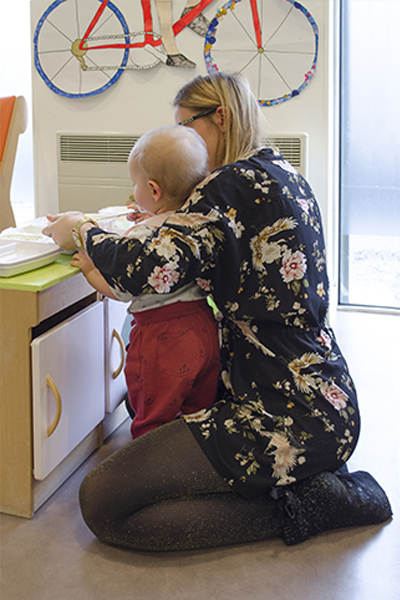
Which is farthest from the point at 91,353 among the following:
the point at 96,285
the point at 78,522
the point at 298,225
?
the point at 298,225

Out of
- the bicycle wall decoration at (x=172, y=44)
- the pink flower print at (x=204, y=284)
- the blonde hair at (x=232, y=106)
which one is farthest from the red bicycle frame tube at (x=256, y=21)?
the pink flower print at (x=204, y=284)

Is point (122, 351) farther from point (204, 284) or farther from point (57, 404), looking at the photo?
point (204, 284)

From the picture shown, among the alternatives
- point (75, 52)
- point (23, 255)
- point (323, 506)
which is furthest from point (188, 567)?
point (75, 52)

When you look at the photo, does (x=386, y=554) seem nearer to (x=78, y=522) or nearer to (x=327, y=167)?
(x=78, y=522)

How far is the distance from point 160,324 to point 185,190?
0.98 feet

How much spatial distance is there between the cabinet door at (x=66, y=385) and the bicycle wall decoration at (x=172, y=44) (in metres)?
1.60

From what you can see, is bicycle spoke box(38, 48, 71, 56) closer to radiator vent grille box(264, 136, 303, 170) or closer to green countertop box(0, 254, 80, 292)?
radiator vent grille box(264, 136, 303, 170)

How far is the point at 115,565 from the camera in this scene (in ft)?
3.82

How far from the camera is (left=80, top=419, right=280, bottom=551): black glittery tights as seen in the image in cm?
118

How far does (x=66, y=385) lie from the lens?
1.34 m

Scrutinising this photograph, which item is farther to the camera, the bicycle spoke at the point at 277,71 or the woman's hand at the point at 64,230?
the bicycle spoke at the point at 277,71

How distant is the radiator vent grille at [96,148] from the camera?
2.71 meters

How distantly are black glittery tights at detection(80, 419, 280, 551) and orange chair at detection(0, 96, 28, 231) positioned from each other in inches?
60.7

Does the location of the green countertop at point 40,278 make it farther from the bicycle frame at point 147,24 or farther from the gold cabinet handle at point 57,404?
the bicycle frame at point 147,24
